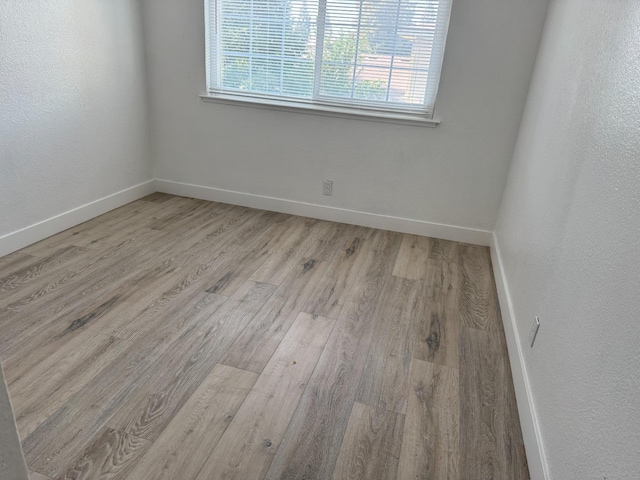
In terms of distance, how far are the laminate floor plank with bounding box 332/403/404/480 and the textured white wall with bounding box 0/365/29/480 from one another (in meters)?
1.00

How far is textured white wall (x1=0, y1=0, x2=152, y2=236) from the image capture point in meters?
2.47

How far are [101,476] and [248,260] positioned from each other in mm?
1549

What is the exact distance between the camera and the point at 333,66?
10.3 feet

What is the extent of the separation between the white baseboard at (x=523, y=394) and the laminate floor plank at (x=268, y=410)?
0.80 meters

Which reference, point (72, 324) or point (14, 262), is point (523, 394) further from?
point (14, 262)

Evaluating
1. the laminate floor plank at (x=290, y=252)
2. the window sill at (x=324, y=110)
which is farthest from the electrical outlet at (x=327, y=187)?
the window sill at (x=324, y=110)

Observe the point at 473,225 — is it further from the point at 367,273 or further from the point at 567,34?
the point at 567,34

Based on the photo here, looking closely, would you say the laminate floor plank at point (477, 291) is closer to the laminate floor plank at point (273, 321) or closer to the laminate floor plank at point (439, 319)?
the laminate floor plank at point (439, 319)

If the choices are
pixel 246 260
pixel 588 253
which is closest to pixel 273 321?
pixel 246 260

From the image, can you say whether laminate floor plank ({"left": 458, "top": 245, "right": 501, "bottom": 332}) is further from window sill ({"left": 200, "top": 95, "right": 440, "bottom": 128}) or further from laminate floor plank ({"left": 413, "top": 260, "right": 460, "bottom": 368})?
window sill ({"left": 200, "top": 95, "right": 440, "bottom": 128})

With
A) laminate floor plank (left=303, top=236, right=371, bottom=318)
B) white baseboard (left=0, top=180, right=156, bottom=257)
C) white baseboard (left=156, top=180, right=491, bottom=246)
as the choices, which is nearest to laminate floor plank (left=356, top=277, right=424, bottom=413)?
laminate floor plank (left=303, top=236, right=371, bottom=318)

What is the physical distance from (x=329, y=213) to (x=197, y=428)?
7.12ft

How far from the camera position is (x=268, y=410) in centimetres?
162

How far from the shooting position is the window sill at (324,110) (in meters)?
3.06
